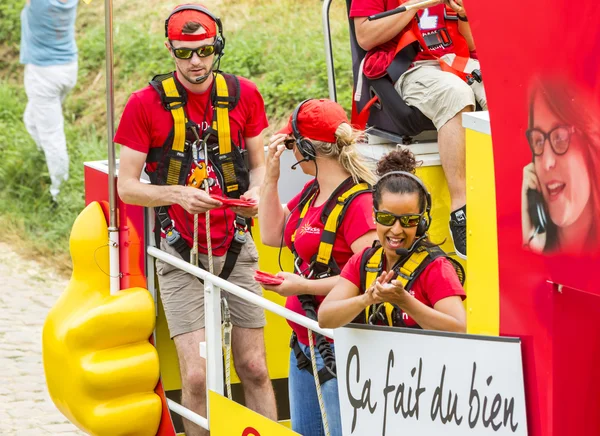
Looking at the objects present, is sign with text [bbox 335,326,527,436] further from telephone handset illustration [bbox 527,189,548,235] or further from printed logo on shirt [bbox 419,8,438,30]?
printed logo on shirt [bbox 419,8,438,30]

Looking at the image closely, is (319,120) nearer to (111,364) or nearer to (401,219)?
(401,219)

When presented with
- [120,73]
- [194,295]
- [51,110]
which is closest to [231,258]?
[194,295]

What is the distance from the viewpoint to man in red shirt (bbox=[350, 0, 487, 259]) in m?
4.79

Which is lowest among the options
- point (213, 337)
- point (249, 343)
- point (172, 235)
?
point (249, 343)

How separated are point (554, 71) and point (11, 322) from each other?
7411 mm

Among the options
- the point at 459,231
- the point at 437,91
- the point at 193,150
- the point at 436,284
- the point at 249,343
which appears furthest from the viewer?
the point at 249,343

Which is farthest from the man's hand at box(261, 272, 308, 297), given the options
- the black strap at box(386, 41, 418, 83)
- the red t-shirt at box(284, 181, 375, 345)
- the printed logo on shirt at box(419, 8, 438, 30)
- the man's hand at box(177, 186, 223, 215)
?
the printed logo on shirt at box(419, 8, 438, 30)

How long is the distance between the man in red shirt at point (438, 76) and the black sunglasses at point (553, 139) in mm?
1609

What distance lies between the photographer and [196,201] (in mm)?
4766

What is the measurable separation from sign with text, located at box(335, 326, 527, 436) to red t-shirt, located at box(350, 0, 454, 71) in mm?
1755

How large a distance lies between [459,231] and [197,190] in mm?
1026

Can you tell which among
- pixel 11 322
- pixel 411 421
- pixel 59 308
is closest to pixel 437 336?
pixel 411 421

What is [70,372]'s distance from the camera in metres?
5.30

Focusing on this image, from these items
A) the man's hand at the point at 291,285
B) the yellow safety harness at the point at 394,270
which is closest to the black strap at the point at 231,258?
the man's hand at the point at 291,285
